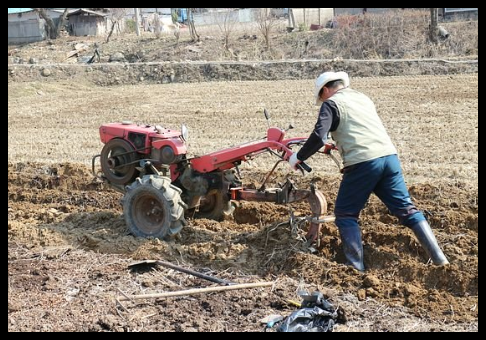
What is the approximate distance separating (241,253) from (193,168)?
3.74ft

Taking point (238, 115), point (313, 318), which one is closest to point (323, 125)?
point (313, 318)

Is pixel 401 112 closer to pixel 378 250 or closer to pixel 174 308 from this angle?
pixel 378 250

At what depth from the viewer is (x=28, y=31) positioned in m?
43.6

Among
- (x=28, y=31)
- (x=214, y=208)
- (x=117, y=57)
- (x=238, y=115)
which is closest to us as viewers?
(x=214, y=208)

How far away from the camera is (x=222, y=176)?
21.7 feet

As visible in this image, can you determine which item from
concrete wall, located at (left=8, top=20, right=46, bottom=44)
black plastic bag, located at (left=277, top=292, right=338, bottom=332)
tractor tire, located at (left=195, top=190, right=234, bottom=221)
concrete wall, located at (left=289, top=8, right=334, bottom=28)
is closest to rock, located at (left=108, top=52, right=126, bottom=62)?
concrete wall, located at (left=289, top=8, right=334, bottom=28)

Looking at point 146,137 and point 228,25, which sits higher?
point 228,25

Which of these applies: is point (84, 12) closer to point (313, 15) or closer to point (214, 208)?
point (313, 15)

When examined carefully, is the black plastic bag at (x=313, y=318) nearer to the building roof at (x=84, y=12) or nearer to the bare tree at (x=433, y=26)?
the bare tree at (x=433, y=26)

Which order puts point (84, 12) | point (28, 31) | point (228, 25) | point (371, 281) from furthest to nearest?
point (84, 12) < point (28, 31) < point (228, 25) < point (371, 281)

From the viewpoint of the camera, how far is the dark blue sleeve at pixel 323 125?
5.36 metres

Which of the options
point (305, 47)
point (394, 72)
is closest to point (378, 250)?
point (394, 72)

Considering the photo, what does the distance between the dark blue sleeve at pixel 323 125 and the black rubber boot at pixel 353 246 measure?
77 cm

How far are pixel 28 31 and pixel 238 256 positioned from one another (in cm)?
4167
